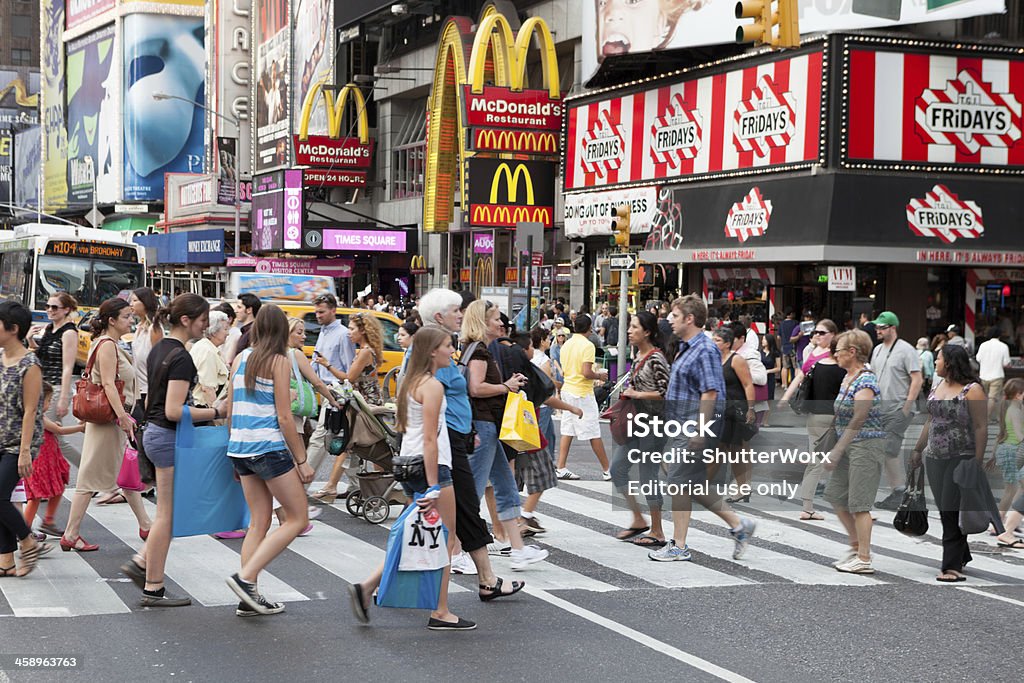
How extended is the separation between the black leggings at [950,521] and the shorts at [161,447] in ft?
17.8

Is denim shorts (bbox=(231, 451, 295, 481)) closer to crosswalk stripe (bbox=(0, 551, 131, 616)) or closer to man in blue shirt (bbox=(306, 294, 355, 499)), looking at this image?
crosswalk stripe (bbox=(0, 551, 131, 616))

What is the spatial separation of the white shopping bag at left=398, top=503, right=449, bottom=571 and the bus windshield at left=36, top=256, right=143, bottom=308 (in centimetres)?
2564

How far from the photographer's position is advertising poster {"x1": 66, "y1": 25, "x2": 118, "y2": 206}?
297 ft

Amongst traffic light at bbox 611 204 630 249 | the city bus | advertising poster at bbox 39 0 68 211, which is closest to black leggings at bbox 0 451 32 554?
traffic light at bbox 611 204 630 249

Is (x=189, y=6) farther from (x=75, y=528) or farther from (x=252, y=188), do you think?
(x=75, y=528)

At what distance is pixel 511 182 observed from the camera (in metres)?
36.9

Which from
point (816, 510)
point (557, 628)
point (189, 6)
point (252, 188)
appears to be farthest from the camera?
point (189, 6)

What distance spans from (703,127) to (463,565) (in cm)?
2197

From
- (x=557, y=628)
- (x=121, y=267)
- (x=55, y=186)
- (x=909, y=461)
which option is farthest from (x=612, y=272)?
(x=55, y=186)

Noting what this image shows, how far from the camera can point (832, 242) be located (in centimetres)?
2541

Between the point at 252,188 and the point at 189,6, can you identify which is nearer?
the point at 252,188

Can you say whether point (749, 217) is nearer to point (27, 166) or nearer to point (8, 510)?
point (8, 510)

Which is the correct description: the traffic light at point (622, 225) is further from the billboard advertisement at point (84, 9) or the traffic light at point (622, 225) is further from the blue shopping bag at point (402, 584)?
the billboard advertisement at point (84, 9)

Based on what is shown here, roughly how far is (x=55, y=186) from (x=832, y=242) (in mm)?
90378
